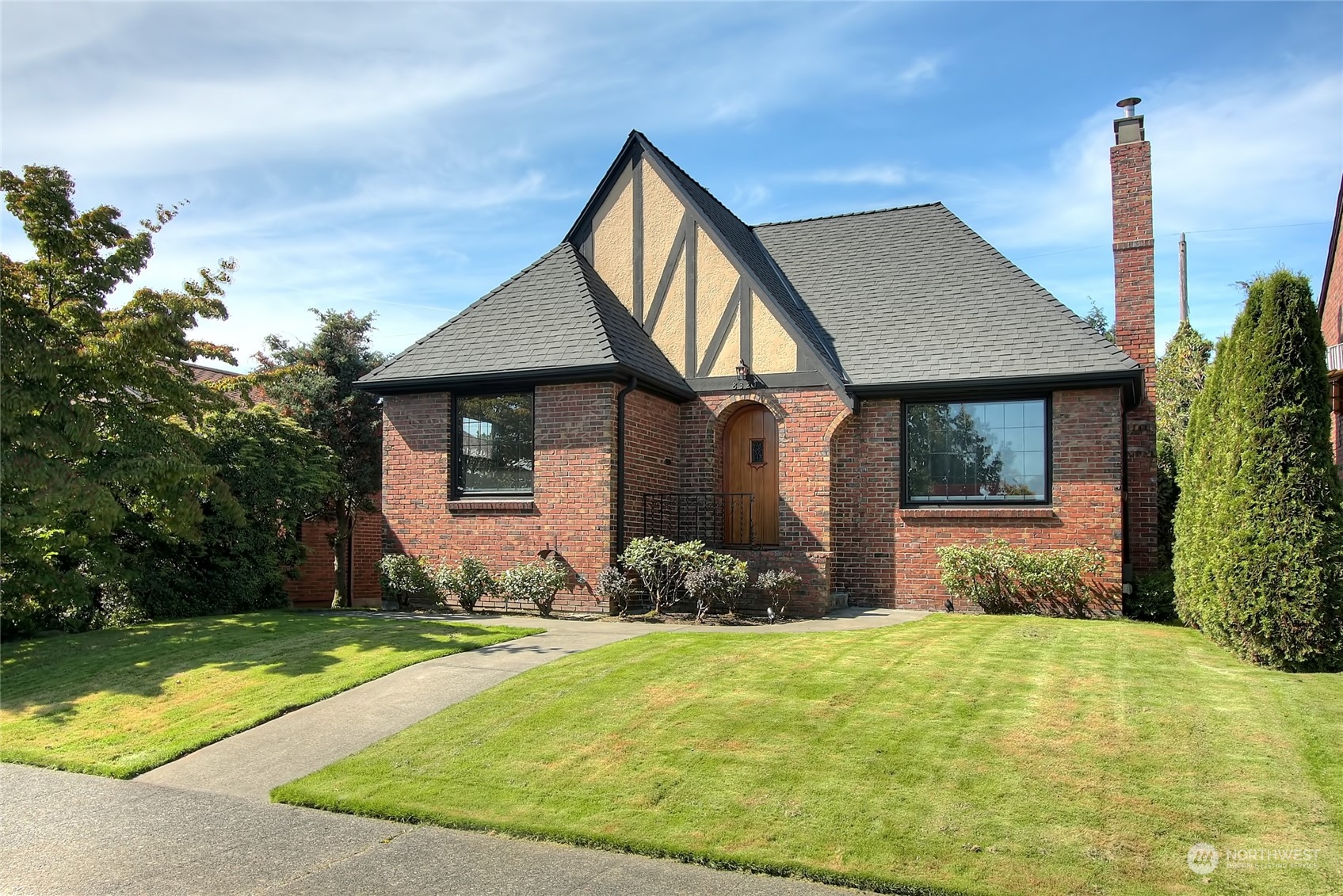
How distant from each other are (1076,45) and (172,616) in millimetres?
13622

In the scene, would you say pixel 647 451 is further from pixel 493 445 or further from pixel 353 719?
pixel 353 719

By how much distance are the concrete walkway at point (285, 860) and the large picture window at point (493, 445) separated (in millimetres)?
7760

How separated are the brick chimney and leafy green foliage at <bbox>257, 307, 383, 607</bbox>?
13.7 metres

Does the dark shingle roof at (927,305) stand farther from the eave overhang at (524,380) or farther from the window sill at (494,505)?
the window sill at (494,505)

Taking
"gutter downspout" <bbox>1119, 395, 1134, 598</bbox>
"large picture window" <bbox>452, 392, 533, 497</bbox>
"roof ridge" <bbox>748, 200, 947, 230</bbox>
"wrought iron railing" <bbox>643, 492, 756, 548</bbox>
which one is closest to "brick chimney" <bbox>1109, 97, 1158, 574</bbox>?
"gutter downspout" <bbox>1119, 395, 1134, 598</bbox>

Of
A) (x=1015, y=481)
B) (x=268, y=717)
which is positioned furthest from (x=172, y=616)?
(x=1015, y=481)

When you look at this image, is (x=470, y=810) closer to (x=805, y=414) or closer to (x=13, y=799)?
(x=13, y=799)

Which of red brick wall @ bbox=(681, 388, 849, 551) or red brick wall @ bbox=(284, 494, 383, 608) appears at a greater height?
red brick wall @ bbox=(681, 388, 849, 551)

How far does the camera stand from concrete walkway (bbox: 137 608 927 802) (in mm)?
6574

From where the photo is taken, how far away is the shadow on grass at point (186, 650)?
9.02 meters

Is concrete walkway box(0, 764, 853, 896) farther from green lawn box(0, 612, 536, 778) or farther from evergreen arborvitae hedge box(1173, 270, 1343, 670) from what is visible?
evergreen arborvitae hedge box(1173, 270, 1343, 670)

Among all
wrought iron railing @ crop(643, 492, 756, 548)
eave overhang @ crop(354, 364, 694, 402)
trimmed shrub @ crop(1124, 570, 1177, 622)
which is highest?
eave overhang @ crop(354, 364, 694, 402)

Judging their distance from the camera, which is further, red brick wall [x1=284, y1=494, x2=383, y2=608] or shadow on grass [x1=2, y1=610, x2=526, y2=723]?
red brick wall [x1=284, y1=494, x2=383, y2=608]

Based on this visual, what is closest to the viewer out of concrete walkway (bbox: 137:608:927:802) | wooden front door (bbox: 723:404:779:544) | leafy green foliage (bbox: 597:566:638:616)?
concrete walkway (bbox: 137:608:927:802)
